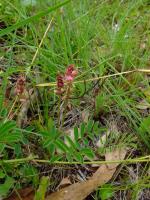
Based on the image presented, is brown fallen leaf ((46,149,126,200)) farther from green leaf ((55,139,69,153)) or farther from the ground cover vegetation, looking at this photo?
green leaf ((55,139,69,153))

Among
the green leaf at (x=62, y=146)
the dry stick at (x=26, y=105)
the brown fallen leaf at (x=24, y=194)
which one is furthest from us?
the dry stick at (x=26, y=105)

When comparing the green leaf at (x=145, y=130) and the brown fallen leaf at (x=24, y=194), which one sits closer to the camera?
the brown fallen leaf at (x=24, y=194)

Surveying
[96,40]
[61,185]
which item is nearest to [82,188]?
[61,185]

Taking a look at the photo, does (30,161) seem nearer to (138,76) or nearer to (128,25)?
(138,76)

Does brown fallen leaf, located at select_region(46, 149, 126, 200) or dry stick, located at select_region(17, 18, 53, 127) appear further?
dry stick, located at select_region(17, 18, 53, 127)

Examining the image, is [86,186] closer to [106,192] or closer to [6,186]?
[106,192]

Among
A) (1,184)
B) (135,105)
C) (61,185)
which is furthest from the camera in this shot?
(135,105)

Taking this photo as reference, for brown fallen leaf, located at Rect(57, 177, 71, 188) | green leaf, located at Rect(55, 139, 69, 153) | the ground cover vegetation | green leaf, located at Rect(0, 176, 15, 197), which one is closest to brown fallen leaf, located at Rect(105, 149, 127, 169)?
the ground cover vegetation

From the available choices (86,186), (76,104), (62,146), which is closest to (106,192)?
(86,186)

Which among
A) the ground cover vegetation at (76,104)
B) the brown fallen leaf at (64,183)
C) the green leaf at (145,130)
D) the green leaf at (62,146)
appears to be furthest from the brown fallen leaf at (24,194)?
the green leaf at (145,130)

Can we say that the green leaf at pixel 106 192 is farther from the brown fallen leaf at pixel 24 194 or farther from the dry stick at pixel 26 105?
the dry stick at pixel 26 105

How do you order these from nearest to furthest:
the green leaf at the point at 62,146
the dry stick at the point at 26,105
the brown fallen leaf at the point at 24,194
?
the green leaf at the point at 62,146 → the brown fallen leaf at the point at 24,194 → the dry stick at the point at 26,105
